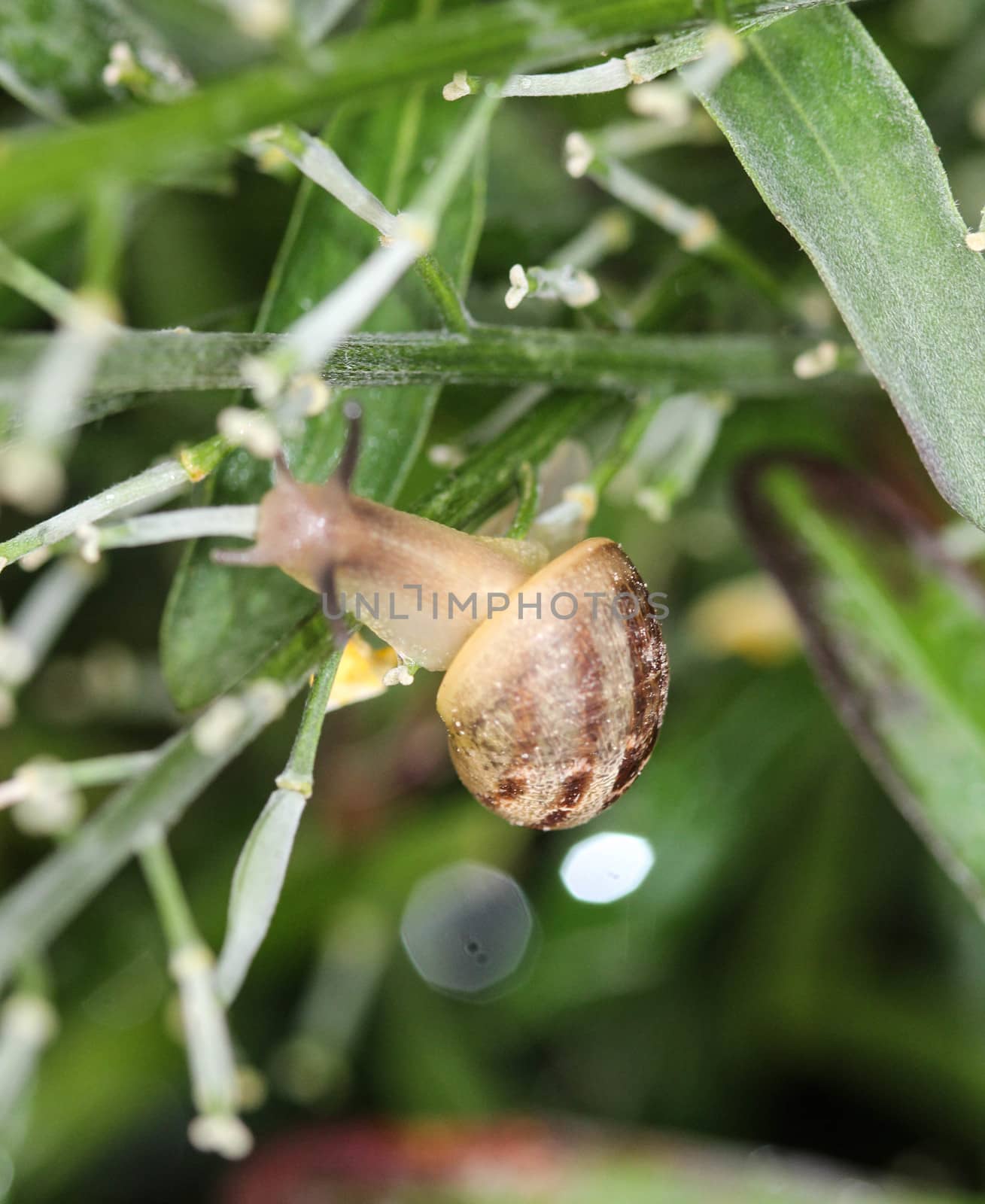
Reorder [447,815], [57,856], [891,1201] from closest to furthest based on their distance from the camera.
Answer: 1. [57,856]
2. [891,1201]
3. [447,815]

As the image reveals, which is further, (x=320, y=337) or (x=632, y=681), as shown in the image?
(x=632, y=681)

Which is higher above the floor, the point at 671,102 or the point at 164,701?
the point at 164,701

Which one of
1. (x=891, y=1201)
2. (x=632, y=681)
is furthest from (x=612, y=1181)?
(x=632, y=681)

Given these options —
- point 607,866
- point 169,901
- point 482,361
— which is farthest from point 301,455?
point 607,866

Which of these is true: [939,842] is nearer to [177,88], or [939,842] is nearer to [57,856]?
[57,856]

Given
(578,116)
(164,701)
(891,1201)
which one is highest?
(578,116)

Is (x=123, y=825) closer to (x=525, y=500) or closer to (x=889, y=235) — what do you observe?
(x=525, y=500)

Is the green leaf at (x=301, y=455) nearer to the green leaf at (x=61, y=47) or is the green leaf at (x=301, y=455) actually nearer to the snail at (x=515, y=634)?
the snail at (x=515, y=634)
